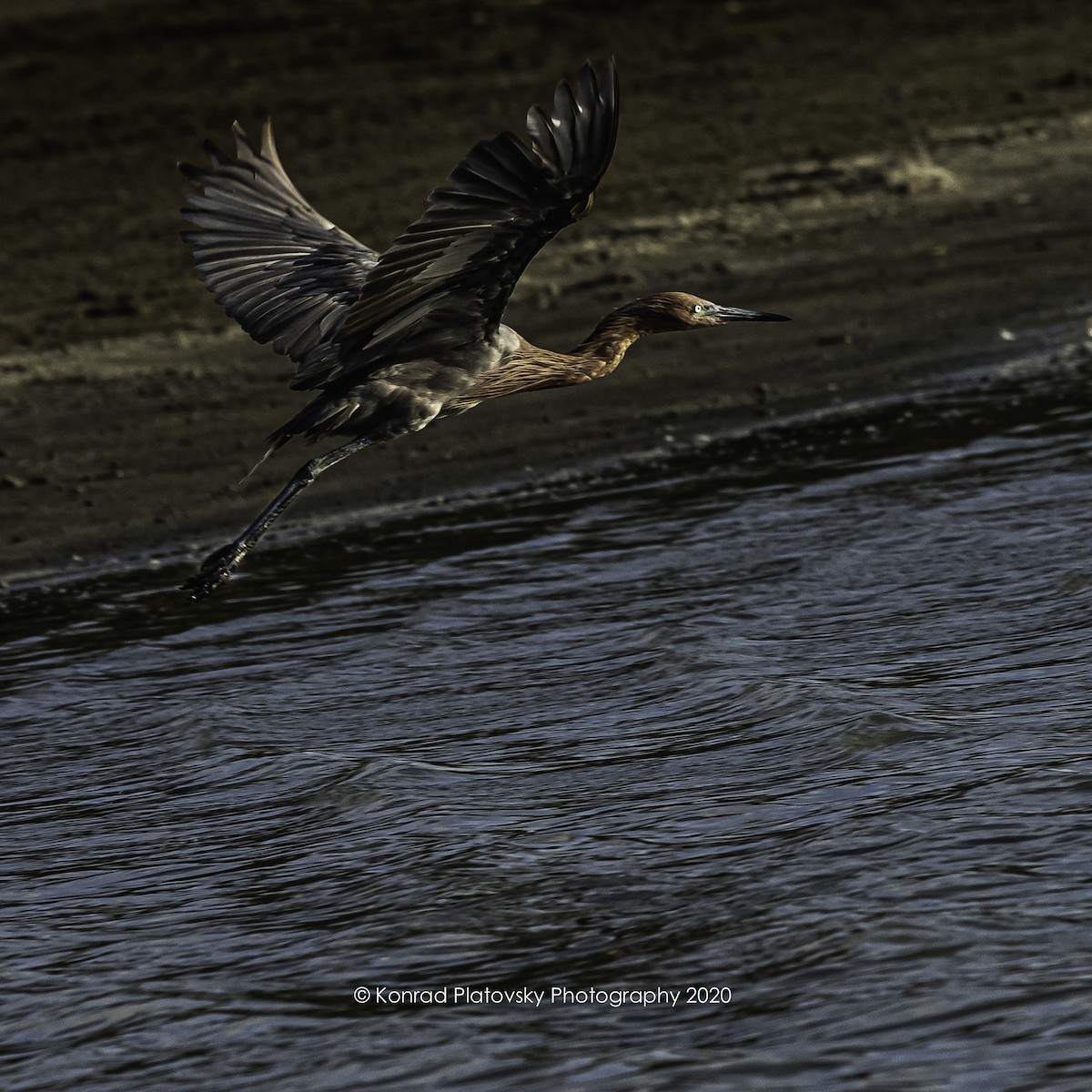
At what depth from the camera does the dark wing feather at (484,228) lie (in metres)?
6.11

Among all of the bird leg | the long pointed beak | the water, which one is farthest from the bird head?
the bird leg

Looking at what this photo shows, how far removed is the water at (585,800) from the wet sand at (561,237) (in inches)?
49.5

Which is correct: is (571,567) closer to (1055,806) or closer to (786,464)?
(786,464)

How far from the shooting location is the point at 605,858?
5.88 m

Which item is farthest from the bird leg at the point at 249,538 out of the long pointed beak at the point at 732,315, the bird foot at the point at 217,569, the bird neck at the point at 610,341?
the long pointed beak at the point at 732,315

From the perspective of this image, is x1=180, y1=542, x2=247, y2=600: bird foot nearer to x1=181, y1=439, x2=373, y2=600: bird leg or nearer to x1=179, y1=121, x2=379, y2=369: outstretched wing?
x1=181, y1=439, x2=373, y2=600: bird leg

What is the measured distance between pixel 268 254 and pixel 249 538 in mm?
1268

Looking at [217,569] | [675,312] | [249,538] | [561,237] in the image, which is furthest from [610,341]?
[561,237]

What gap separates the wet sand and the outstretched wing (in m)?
1.86

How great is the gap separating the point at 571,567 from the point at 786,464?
5.91ft

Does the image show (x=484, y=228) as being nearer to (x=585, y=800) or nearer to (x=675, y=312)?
(x=585, y=800)

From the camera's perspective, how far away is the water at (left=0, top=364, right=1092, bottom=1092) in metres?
4.95

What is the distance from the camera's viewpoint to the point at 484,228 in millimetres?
6496

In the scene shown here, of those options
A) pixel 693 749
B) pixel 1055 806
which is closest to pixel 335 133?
pixel 693 749
